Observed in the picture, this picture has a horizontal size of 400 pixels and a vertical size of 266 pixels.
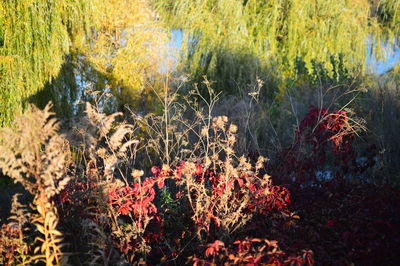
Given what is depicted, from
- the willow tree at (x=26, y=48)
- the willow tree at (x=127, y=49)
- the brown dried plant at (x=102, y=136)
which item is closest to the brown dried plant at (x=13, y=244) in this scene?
the brown dried plant at (x=102, y=136)

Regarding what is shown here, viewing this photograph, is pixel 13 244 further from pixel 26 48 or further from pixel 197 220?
pixel 26 48

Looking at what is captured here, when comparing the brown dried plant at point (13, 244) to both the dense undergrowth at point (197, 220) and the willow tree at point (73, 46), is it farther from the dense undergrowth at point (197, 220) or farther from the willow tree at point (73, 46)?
the willow tree at point (73, 46)

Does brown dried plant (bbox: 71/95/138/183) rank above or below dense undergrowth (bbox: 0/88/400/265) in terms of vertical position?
above

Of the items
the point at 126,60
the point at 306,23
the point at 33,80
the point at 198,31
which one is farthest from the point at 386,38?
the point at 33,80

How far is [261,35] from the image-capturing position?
1176 centimetres

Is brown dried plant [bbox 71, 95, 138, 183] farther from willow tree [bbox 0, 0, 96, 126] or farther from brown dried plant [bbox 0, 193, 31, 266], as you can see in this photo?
willow tree [bbox 0, 0, 96, 126]

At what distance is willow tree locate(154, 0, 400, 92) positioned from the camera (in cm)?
1074

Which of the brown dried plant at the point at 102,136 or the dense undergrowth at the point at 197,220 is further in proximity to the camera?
the brown dried plant at the point at 102,136

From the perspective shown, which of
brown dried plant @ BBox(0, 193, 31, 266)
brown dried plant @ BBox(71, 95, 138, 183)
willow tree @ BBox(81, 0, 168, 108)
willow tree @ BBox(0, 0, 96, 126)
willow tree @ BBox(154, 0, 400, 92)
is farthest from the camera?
willow tree @ BBox(154, 0, 400, 92)

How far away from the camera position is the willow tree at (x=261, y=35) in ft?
35.2

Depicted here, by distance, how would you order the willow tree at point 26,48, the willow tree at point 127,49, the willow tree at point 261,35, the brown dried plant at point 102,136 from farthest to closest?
the willow tree at point 261,35, the willow tree at point 127,49, the willow tree at point 26,48, the brown dried plant at point 102,136

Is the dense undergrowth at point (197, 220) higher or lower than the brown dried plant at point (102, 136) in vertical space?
lower

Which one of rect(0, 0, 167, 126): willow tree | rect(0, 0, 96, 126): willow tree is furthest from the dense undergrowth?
rect(0, 0, 167, 126): willow tree

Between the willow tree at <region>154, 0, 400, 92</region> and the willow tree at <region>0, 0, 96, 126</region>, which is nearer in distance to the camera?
the willow tree at <region>0, 0, 96, 126</region>
